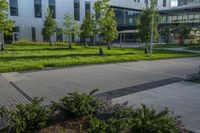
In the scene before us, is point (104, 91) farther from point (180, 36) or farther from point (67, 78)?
point (180, 36)

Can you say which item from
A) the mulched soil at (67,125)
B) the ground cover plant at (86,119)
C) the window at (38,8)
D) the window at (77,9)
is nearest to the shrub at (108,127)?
the ground cover plant at (86,119)

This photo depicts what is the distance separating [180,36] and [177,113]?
4213 cm

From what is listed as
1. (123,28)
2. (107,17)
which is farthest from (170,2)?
(107,17)

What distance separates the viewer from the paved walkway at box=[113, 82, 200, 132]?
568cm

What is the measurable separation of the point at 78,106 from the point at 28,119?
110 centimetres

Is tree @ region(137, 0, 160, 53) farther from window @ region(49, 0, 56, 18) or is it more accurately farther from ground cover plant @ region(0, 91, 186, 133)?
window @ region(49, 0, 56, 18)

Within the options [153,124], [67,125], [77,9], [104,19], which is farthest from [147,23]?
[77,9]

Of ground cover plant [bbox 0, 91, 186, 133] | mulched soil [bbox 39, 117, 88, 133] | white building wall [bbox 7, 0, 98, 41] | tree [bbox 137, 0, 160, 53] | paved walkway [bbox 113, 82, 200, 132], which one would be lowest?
A: paved walkway [bbox 113, 82, 200, 132]

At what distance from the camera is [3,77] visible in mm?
10828

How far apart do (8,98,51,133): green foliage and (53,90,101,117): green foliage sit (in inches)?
18.1

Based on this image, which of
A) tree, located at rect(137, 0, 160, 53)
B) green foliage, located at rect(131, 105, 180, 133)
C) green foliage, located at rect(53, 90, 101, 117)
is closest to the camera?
green foliage, located at rect(131, 105, 180, 133)

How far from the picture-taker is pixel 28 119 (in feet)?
14.4

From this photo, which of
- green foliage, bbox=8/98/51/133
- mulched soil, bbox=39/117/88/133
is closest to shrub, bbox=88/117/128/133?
mulched soil, bbox=39/117/88/133

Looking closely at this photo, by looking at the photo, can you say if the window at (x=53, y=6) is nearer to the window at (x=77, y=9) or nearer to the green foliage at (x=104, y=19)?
the window at (x=77, y=9)
